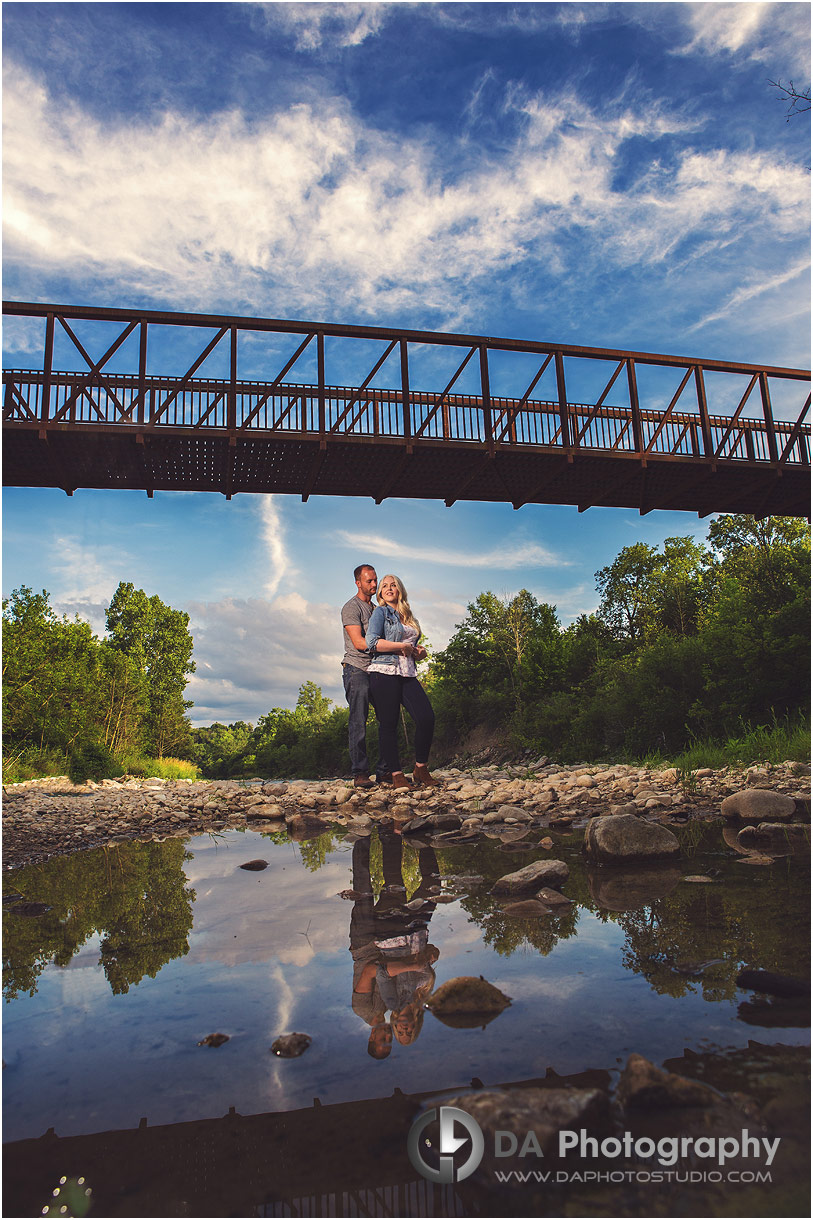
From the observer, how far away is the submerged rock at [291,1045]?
1743 mm

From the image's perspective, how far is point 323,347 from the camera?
1205 centimetres

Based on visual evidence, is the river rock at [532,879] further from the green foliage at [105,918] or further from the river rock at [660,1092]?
the river rock at [660,1092]

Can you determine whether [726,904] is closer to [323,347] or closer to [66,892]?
[66,892]

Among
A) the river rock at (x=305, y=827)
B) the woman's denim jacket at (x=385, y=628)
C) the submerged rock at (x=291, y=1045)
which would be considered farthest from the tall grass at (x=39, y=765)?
the submerged rock at (x=291, y=1045)

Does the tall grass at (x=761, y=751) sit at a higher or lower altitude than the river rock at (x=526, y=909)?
lower

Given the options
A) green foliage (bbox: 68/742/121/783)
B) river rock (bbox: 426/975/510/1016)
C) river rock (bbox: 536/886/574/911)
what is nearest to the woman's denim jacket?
river rock (bbox: 536/886/574/911)

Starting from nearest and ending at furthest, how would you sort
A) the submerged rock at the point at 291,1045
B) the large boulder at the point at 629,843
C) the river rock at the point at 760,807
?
the submerged rock at the point at 291,1045, the large boulder at the point at 629,843, the river rock at the point at 760,807

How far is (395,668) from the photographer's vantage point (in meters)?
7.96

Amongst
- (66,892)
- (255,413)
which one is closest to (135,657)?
(255,413)

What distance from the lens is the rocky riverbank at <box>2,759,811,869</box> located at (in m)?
5.40

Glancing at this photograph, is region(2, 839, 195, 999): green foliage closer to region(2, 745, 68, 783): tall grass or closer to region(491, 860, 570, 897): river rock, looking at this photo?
region(491, 860, 570, 897): river rock

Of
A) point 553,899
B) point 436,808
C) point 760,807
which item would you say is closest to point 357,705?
point 436,808

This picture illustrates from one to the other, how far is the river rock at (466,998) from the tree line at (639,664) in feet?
34.5

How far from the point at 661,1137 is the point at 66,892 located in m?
3.48
